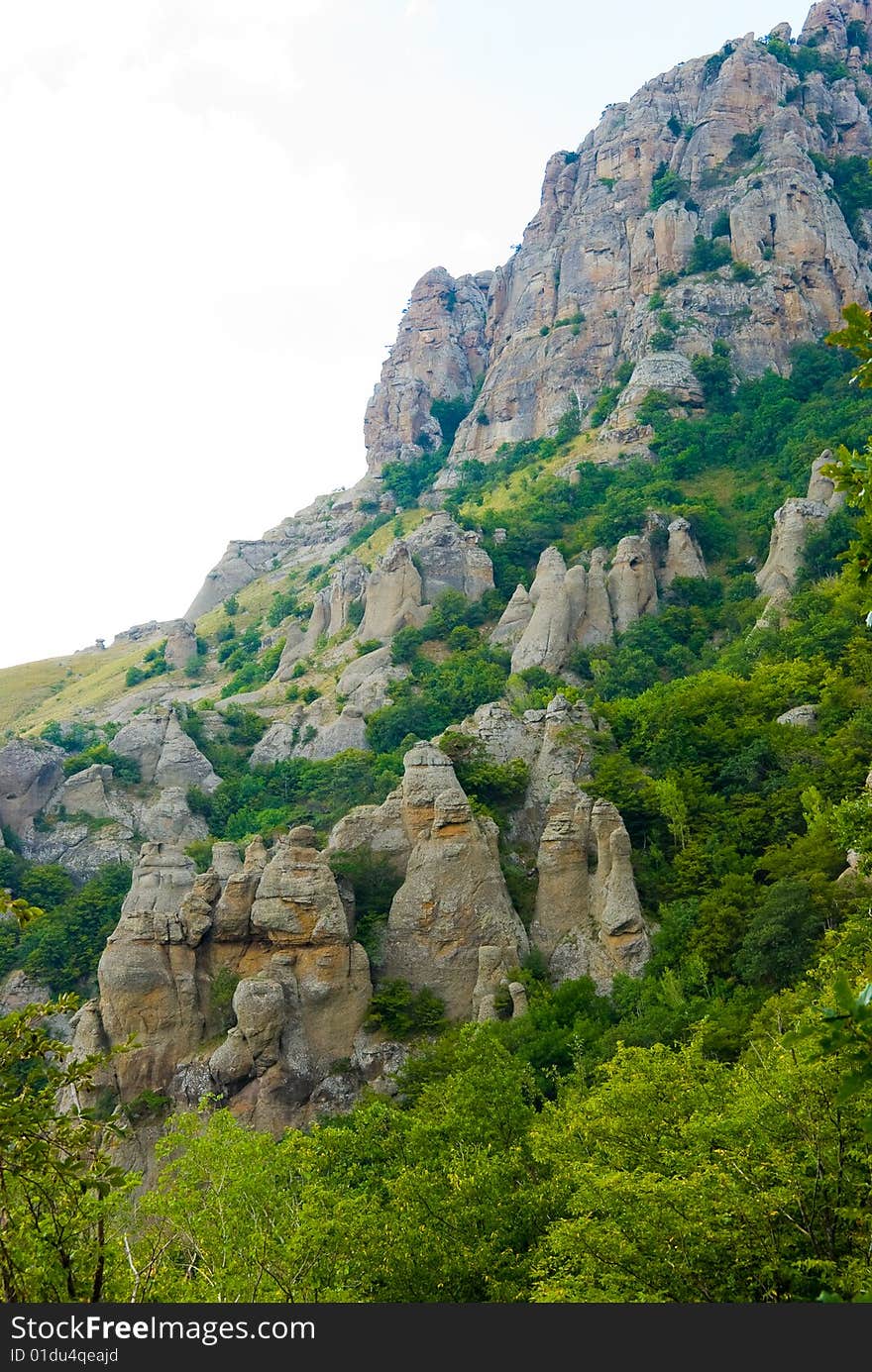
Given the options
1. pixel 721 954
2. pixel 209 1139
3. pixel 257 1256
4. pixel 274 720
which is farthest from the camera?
pixel 274 720

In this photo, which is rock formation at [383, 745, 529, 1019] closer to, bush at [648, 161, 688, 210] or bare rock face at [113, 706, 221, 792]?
bare rock face at [113, 706, 221, 792]

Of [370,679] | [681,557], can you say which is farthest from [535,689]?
[681,557]

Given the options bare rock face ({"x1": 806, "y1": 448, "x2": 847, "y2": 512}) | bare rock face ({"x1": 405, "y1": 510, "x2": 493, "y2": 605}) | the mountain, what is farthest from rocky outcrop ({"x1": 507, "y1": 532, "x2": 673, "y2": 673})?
bare rock face ({"x1": 806, "y1": 448, "x2": 847, "y2": 512})

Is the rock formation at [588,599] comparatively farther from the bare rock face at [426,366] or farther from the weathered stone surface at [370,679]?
the bare rock face at [426,366]

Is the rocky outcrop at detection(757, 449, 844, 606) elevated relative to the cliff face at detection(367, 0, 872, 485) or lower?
lower

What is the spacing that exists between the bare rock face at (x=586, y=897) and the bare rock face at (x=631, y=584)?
92.4 ft

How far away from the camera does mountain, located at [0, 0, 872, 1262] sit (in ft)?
114

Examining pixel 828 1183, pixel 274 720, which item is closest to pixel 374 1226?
pixel 828 1183

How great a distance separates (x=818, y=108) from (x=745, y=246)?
28.3m

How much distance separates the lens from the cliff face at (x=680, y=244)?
302ft

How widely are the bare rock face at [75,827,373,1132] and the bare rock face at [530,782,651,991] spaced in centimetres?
678

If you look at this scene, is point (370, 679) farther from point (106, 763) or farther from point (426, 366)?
point (426, 366)

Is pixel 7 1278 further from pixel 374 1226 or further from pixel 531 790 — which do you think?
pixel 531 790

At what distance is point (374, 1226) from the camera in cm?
1755
